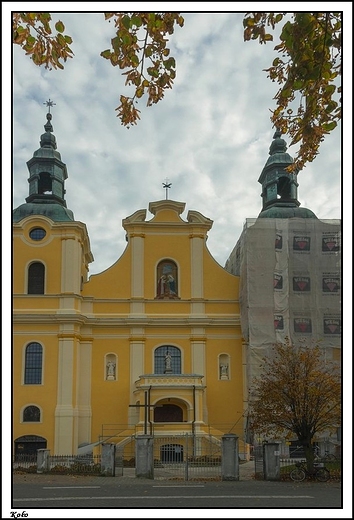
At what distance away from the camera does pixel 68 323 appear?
28750 mm

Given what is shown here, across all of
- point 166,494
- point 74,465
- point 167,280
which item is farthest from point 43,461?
point 167,280

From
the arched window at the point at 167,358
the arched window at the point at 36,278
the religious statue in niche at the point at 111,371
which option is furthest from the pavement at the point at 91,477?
the arched window at the point at 36,278

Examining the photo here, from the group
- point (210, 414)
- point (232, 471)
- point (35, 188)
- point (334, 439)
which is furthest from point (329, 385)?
point (35, 188)

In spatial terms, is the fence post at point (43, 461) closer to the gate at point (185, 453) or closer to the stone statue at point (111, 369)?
the gate at point (185, 453)

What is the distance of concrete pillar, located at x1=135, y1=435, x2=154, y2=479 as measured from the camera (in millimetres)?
19562

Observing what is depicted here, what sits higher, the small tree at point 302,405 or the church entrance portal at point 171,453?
the small tree at point 302,405

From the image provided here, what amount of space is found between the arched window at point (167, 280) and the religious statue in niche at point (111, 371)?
382cm

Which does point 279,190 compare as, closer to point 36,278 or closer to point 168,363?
point 168,363

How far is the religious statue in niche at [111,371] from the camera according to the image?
29097mm

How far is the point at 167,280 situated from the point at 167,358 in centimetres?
373

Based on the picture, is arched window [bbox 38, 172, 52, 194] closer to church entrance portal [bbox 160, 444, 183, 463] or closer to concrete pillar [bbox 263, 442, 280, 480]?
church entrance portal [bbox 160, 444, 183, 463]

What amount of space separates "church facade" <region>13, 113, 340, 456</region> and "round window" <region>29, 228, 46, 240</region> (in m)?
0.06

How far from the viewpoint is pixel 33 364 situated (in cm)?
2855

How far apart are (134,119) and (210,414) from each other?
2262 centimetres
